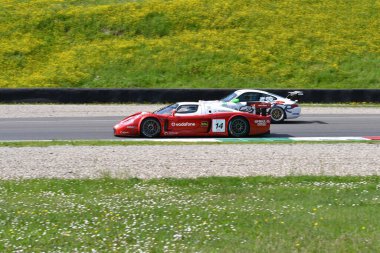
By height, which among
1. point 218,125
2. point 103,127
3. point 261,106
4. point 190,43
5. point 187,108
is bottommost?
point 103,127

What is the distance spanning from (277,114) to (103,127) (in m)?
5.48

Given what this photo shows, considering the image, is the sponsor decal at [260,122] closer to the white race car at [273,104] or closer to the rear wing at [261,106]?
the white race car at [273,104]

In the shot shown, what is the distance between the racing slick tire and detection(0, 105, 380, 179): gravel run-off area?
17.9 feet

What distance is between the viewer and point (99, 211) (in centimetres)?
838

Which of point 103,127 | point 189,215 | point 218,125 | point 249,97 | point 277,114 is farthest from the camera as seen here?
point 249,97

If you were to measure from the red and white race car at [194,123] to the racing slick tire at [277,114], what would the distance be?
3.19 meters

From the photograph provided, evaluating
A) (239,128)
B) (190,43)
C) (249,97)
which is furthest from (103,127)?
(190,43)

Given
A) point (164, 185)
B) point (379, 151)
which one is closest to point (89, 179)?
point (164, 185)

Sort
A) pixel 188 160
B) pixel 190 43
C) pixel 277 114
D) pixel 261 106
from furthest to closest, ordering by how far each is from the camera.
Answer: pixel 190 43 < pixel 277 114 < pixel 261 106 < pixel 188 160

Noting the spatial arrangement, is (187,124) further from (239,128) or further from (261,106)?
(261,106)

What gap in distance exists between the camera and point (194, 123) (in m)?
18.7

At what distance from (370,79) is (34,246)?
29.9 m

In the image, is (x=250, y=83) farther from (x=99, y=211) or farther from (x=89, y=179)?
(x=99, y=211)

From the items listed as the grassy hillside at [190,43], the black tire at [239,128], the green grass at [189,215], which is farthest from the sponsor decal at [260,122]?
the grassy hillside at [190,43]
